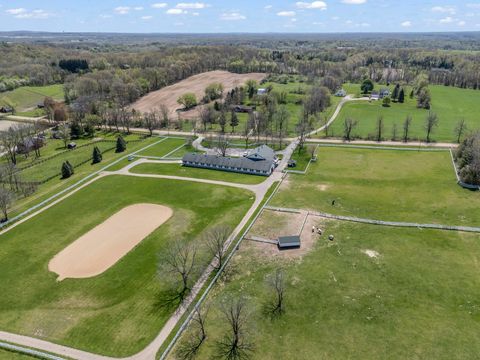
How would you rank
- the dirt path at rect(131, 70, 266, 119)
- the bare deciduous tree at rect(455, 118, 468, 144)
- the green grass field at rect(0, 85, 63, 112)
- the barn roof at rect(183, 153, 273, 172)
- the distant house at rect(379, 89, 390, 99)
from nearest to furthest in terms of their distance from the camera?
the barn roof at rect(183, 153, 273, 172)
the bare deciduous tree at rect(455, 118, 468, 144)
the dirt path at rect(131, 70, 266, 119)
the green grass field at rect(0, 85, 63, 112)
the distant house at rect(379, 89, 390, 99)

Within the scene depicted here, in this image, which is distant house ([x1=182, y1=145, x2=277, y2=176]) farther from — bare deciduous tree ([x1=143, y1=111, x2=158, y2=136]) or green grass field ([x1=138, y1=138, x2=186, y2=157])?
bare deciduous tree ([x1=143, y1=111, x2=158, y2=136])

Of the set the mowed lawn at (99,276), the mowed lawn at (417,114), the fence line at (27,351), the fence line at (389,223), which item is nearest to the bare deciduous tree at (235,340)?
the mowed lawn at (99,276)

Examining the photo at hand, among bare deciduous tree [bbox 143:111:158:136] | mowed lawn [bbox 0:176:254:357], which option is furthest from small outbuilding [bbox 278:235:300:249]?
bare deciduous tree [bbox 143:111:158:136]

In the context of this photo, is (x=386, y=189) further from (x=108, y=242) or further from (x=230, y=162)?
(x=108, y=242)

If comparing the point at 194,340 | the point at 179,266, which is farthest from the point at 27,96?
the point at 194,340

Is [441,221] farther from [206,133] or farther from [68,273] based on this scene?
[206,133]

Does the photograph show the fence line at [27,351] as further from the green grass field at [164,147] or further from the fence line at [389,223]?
the green grass field at [164,147]

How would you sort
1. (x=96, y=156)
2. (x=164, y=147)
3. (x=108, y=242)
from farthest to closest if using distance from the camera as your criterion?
(x=164, y=147) → (x=96, y=156) → (x=108, y=242)
